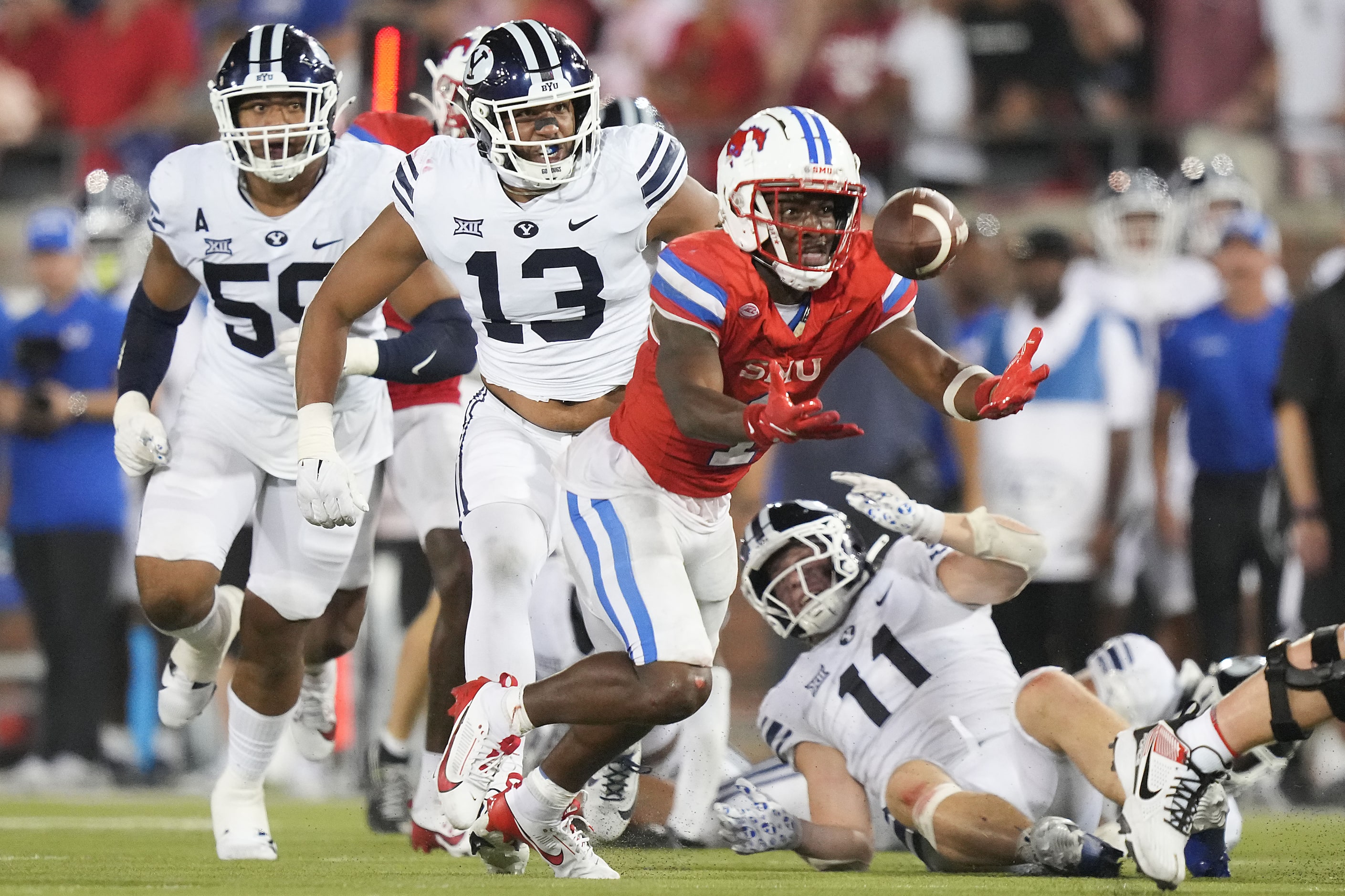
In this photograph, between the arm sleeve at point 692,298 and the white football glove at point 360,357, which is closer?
the arm sleeve at point 692,298

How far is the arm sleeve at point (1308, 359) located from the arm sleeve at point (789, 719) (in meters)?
2.95

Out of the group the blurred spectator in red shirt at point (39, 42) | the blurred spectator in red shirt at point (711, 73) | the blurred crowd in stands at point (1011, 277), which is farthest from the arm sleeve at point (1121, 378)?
the blurred spectator in red shirt at point (39, 42)

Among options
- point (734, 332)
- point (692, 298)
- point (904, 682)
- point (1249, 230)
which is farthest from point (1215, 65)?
point (692, 298)

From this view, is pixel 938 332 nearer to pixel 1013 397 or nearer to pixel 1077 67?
pixel 1077 67

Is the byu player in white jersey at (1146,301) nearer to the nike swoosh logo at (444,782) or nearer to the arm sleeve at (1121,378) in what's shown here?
the arm sleeve at (1121,378)

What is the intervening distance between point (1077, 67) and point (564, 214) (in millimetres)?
5604

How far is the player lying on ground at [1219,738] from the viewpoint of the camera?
4.31m

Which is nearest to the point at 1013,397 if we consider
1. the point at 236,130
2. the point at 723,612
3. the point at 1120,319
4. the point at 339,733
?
the point at 723,612

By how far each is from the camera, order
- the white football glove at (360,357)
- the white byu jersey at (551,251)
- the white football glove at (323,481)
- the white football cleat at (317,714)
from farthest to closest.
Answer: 1. the white football cleat at (317,714)
2. the white football glove at (360,357)
3. the white byu jersey at (551,251)
4. the white football glove at (323,481)

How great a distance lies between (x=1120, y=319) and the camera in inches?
333

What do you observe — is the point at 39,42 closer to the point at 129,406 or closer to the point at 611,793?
the point at 129,406

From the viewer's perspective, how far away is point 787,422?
4.17 meters

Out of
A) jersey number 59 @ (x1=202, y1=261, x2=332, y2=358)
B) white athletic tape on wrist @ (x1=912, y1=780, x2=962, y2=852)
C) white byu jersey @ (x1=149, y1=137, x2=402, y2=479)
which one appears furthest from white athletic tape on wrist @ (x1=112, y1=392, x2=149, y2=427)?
white athletic tape on wrist @ (x1=912, y1=780, x2=962, y2=852)

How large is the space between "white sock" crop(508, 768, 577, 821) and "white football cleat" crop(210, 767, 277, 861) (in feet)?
3.28
